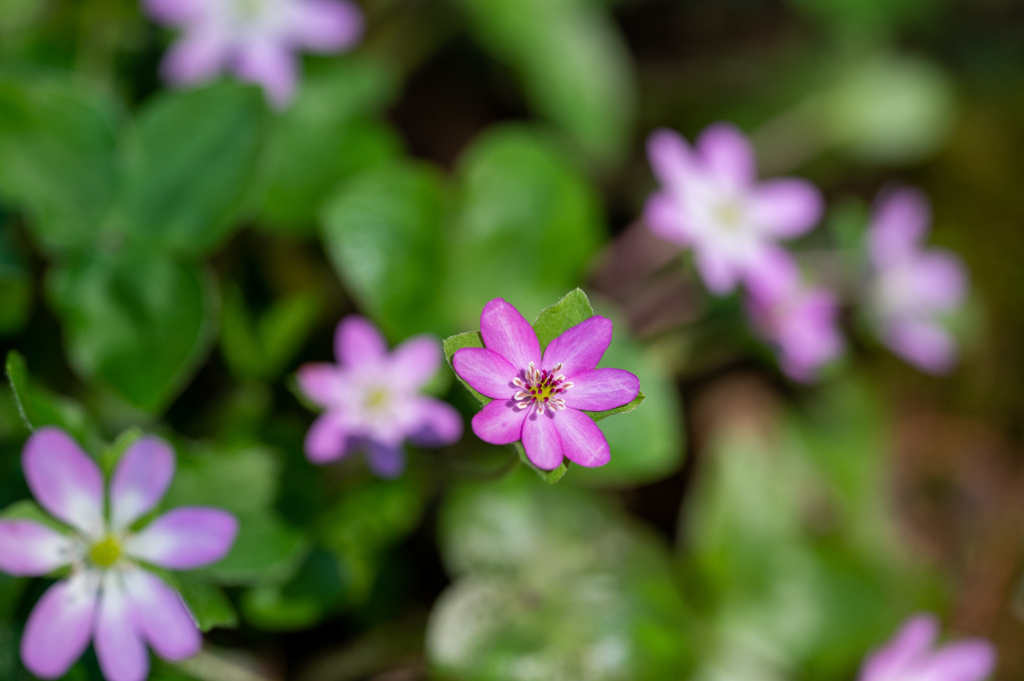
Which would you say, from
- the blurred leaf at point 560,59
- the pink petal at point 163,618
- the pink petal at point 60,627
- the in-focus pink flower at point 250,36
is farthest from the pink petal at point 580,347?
the blurred leaf at point 560,59

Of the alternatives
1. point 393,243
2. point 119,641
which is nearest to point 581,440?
point 119,641

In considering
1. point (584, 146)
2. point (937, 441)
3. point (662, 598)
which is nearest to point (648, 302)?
point (584, 146)

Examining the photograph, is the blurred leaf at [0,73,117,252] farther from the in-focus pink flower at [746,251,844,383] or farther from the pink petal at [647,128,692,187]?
the in-focus pink flower at [746,251,844,383]

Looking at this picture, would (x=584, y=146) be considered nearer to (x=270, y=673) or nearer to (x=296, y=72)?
(x=296, y=72)

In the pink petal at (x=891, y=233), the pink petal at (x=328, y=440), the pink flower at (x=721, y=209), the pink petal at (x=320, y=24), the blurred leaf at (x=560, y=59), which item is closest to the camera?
the pink petal at (x=328, y=440)

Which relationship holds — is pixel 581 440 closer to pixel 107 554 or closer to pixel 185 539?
pixel 185 539

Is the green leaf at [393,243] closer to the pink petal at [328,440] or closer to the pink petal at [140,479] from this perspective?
the pink petal at [328,440]

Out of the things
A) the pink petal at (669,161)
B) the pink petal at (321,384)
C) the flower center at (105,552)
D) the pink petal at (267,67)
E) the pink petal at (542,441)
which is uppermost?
the pink petal at (267,67)

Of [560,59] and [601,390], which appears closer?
[601,390]
